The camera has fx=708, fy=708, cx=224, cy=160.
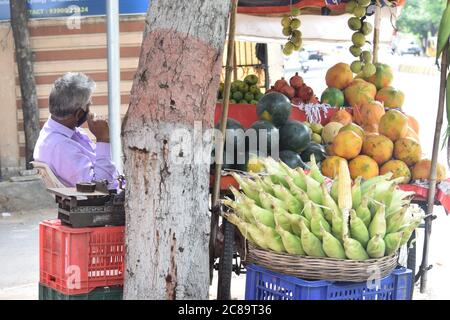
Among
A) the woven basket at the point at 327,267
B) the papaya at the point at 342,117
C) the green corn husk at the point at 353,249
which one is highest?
the papaya at the point at 342,117

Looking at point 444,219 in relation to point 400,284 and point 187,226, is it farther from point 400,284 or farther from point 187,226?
point 187,226

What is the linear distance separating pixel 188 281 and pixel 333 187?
822 mm

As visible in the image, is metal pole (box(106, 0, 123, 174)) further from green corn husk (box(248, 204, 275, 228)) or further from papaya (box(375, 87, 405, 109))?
green corn husk (box(248, 204, 275, 228))

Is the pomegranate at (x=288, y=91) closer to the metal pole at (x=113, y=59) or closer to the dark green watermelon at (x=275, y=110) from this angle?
the dark green watermelon at (x=275, y=110)

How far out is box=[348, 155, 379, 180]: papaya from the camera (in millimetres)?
4805

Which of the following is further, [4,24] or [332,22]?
[4,24]

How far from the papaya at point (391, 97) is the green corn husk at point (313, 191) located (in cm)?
285

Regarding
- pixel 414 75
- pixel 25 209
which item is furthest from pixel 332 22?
pixel 414 75

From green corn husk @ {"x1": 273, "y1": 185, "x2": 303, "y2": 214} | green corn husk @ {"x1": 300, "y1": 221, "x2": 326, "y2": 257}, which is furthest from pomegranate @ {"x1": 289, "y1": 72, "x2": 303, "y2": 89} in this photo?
green corn husk @ {"x1": 300, "y1": 221, "x2": 326, "y2": 257}

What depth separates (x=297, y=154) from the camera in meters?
4.88

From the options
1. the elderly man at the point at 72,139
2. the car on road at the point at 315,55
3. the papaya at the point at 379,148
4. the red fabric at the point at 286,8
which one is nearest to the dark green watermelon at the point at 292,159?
the papaya at the point at 379,148

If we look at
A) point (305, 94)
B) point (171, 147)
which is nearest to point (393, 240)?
point (171, 147)

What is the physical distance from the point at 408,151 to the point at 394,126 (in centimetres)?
22

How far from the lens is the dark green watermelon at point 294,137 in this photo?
4.86m
